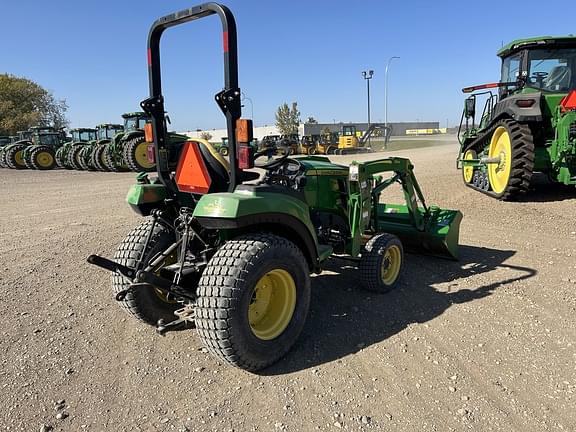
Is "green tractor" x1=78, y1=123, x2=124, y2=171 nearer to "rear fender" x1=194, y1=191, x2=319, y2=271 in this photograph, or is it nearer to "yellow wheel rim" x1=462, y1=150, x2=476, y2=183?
"yellow wheel rim" x1=462, y1=150, x2=476, y2=183

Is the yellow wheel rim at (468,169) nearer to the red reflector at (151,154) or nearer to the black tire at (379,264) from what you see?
the black tire at (379,264)

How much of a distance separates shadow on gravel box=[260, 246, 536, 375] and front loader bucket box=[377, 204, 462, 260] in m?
0.14

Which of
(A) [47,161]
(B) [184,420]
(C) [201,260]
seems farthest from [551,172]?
(A) [47,161]

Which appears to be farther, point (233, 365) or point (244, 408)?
point (233, 365)

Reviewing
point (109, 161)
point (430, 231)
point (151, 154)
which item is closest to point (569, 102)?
point (430, 231)

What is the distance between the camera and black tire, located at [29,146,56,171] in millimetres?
21422

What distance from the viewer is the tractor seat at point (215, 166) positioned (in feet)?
10.3

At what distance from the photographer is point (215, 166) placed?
3146 millimetres

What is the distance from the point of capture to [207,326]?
8.91ft

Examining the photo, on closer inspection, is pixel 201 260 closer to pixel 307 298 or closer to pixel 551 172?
pixel 307 298

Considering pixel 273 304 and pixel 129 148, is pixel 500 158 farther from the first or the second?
pixel 129 148

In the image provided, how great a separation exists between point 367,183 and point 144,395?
2.72 metres

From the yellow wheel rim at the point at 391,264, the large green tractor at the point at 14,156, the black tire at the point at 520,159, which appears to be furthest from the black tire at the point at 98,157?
the yellow wheel rim at the point at 391,264

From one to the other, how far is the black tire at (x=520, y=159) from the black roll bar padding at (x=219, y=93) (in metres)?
6.28
